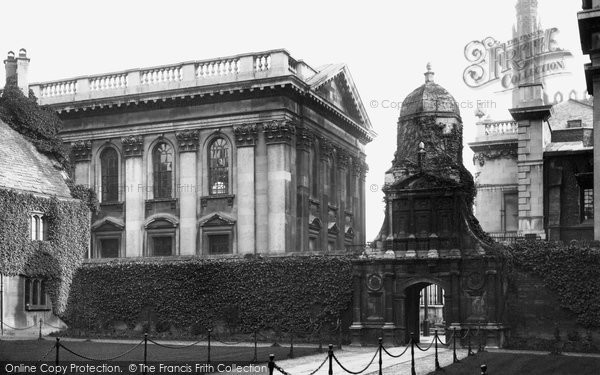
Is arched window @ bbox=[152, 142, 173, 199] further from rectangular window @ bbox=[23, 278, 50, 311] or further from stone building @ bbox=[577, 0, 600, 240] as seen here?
stone building @ bbox=[577, 0, 600, 240]

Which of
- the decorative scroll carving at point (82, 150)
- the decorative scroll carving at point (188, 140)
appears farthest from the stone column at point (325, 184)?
the decorative scroll carving at point (82, 150)

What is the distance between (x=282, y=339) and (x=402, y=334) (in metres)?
5.42

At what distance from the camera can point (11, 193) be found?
40.4 metres

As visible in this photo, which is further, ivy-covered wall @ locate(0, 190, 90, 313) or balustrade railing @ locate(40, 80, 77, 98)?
balustrade railing @ locate(40, 80, 77, 98)

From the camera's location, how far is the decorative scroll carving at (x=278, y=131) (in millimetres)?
45656

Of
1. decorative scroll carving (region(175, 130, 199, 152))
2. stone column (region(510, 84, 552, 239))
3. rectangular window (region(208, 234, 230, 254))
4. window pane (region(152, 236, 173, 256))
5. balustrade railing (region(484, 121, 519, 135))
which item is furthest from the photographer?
balustrade railing (region(484, 121, 519, 135))

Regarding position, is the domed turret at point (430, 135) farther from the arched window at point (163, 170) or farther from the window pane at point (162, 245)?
the window pane at point (162, 245)

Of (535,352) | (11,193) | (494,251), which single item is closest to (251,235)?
(11,193)

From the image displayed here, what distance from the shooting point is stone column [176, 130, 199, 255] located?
47219mm

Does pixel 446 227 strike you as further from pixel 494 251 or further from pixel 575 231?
pixel 575 231

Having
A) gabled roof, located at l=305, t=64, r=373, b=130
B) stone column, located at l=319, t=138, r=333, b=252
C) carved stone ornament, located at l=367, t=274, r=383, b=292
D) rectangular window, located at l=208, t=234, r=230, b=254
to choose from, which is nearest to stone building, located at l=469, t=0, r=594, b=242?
gabled roof, located at l=305, t=64, r=373, b=130

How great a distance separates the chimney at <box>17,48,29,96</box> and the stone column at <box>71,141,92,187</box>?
14.3 ft

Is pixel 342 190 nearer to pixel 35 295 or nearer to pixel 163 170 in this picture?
pixel 163 170

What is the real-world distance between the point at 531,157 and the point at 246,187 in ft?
51.7
